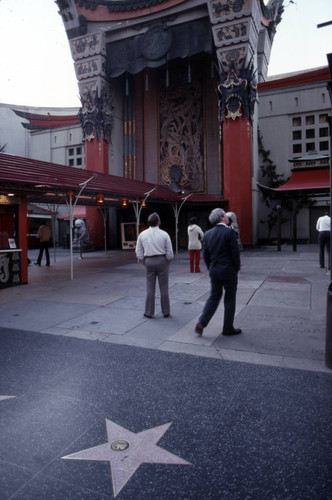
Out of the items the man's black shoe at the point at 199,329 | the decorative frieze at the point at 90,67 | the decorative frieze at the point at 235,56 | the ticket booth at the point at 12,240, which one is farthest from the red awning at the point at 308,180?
the decorative frieze at the point at 90,67

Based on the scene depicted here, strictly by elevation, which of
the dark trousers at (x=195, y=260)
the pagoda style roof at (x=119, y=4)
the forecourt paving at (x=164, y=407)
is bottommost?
the forecourt paving at (x=164, y=407)

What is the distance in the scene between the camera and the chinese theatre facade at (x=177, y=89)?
21.4m

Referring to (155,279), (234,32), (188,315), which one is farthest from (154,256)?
(234,32)

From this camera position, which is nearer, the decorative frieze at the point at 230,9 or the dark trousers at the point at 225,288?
the dark trousers at the point at 225,288

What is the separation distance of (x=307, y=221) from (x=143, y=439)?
25.3 meters

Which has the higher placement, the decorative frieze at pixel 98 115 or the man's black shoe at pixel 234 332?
the decorative frieze at pixel 98 115

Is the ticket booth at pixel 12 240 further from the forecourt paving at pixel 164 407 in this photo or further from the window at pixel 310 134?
the window at pixel 310 134

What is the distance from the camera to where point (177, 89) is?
25766 mm

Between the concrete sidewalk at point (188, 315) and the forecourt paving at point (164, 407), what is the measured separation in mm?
44

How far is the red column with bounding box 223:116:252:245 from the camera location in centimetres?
2156

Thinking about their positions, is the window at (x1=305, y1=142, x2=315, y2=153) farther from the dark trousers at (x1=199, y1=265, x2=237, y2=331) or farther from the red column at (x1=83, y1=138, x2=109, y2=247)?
the dark trousers at (x1=199, y1=265, x2=237, y2=331)

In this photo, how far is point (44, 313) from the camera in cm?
712

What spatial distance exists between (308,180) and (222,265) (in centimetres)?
1548

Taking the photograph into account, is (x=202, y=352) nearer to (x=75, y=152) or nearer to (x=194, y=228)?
(x=194, y=228)
